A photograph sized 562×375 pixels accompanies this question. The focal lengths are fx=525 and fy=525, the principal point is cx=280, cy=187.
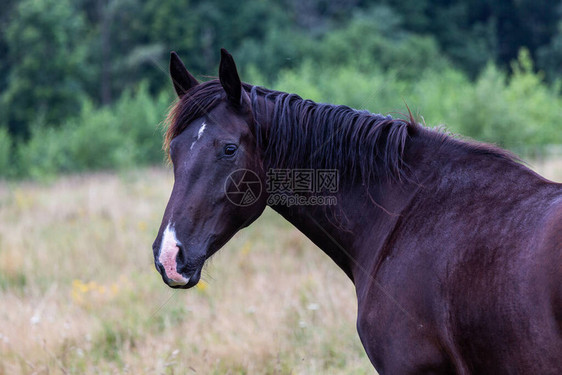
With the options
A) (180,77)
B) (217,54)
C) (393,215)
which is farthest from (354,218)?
(217,54)

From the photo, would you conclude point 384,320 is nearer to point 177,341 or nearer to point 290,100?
point 290,100

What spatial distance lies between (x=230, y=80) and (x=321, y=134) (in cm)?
54

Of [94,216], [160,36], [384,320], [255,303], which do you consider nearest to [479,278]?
[384,320]

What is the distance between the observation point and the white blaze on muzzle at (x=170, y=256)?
2372mm

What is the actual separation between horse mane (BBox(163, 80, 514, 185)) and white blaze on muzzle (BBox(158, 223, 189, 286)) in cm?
57

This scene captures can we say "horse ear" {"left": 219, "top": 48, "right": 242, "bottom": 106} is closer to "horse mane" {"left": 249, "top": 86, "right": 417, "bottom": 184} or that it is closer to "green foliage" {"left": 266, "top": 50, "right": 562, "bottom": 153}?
"horse mane" {"left": 249, "top": 86, "right": 417, "bottom": 184}

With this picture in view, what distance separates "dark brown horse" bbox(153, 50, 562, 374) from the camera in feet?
6.75

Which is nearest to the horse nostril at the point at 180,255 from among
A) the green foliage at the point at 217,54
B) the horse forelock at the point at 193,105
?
the horse forelock at the point at 193,105

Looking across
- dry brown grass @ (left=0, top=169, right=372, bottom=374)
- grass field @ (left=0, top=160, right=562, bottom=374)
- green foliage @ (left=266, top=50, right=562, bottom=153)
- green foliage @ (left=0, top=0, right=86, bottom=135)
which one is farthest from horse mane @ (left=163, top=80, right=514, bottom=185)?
green foliage @ (left=0, top=0, right=86, bottom=135)

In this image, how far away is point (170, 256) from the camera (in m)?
2.38

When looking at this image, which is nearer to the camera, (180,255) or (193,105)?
(180,255)

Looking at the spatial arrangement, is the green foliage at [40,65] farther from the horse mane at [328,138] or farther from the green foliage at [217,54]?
the horse mane at [328,138]

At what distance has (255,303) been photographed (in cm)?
546

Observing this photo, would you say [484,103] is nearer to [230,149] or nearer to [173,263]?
[230,149]
